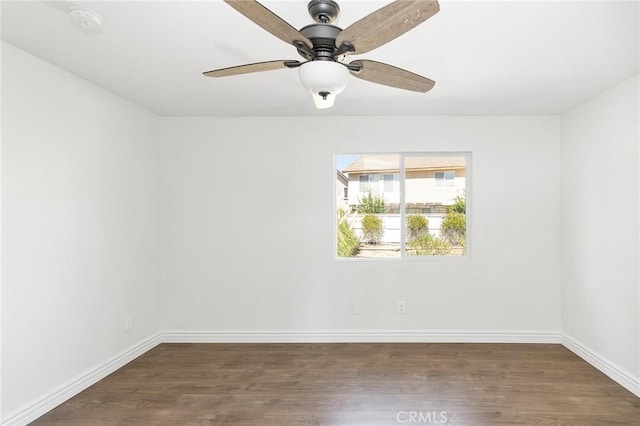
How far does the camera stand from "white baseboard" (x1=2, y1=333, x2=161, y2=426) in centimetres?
214

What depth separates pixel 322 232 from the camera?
141 inches

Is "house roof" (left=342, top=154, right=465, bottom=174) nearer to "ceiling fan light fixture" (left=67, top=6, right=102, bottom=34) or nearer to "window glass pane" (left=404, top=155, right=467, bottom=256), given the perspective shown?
"window glass pane" (left=404, top=155, right=467, bottom=256)

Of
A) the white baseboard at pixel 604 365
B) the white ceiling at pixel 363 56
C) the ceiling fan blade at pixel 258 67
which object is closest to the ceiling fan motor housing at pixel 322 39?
the ceiling fan blade at pixel 258 67

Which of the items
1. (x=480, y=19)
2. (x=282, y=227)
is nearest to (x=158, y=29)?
(x=480, y=19)

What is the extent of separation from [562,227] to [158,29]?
12.6 feet

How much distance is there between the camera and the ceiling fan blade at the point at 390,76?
1.54 meters

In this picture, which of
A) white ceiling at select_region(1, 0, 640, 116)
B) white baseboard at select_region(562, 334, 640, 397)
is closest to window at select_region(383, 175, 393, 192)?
white ceiling at select_region(1, 0, 640, 116)

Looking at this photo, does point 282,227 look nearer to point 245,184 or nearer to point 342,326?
point 245,184

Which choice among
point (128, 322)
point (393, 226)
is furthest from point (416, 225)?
point (128, 322)

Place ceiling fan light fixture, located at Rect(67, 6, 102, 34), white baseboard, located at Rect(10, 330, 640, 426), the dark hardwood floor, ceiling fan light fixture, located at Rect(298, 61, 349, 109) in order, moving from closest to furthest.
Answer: ceiling fan light fixture, located at Rect(298, 61, 349, 109) → ceiling fan light fixture, located at Rect(67, 6, 102, 34) → the dark hardwood floor → white baseboard, located at Rect(10, 330, 640, 426)

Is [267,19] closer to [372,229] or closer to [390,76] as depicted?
[390,76]

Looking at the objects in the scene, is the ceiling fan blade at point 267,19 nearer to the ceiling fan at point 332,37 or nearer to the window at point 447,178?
the ceiling fan at point 332,37

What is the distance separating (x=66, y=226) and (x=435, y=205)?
328 centimetres

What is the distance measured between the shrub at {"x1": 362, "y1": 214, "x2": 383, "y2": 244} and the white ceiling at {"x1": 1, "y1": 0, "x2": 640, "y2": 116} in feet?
3.84
